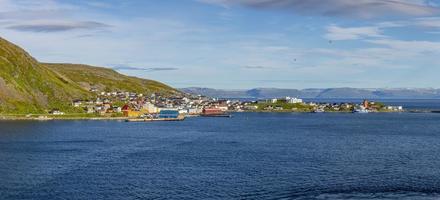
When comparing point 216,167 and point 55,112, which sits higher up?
point 55,112

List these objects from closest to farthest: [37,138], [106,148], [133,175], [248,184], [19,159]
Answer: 1. [248,184]
2. [133,175]
3. [19,159]
4. [106,148]
5. [37,138]

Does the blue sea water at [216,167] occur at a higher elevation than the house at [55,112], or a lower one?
lower

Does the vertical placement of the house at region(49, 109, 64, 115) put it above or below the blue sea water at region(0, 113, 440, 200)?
above

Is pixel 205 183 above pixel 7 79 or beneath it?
beneath

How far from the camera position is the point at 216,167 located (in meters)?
77.4

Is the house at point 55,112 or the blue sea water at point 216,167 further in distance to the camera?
the house at point 55,112

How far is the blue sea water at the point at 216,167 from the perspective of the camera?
196 ft

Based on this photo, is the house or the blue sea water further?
the house

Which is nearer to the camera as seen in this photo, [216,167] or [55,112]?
[216,167]

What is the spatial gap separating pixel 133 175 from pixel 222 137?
196 ft

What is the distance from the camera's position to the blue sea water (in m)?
59.8

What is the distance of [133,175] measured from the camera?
70.3 m

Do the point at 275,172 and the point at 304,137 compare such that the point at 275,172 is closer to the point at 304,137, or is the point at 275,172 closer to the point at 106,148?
the point at 106,148

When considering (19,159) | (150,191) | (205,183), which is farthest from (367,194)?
(19,159)
